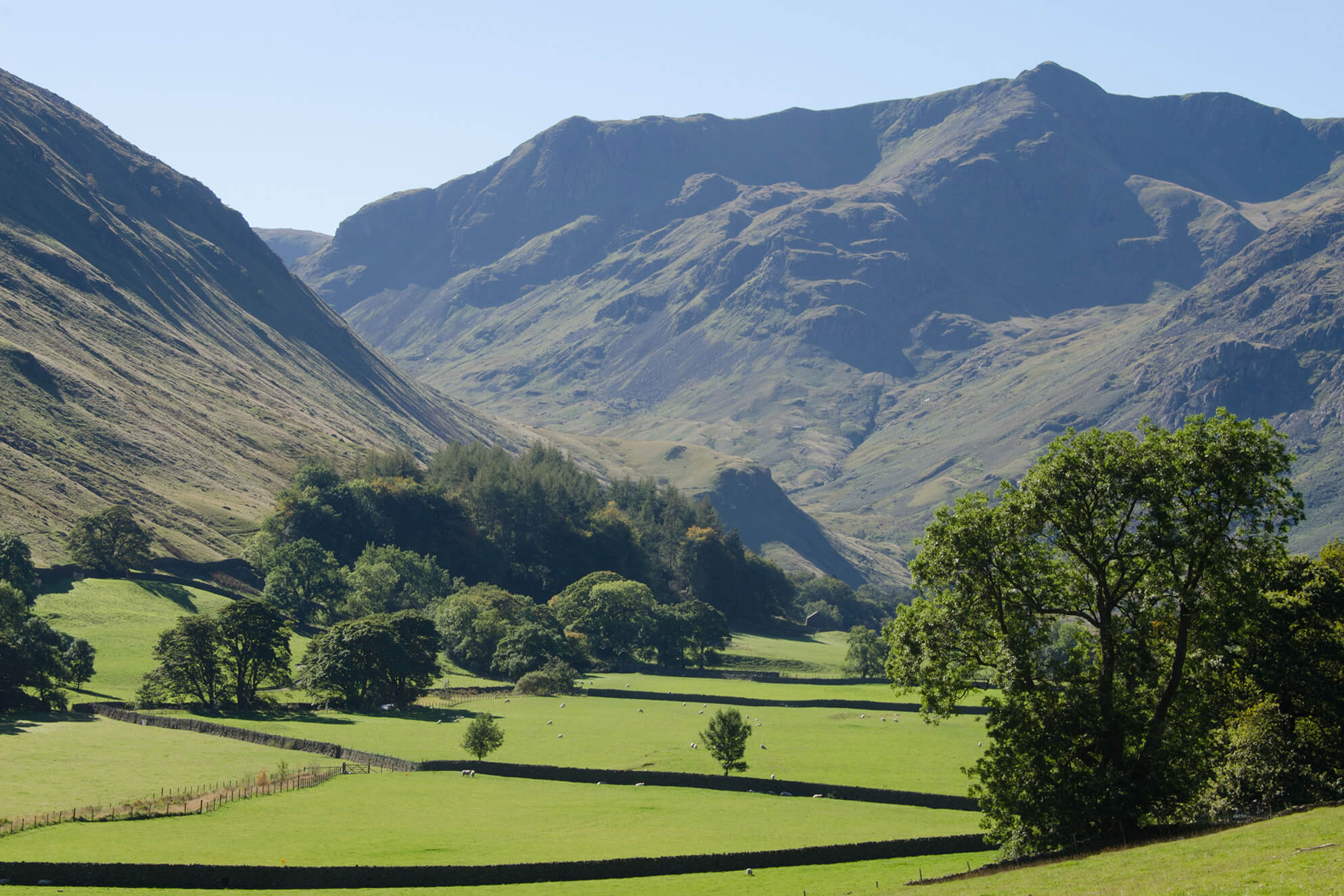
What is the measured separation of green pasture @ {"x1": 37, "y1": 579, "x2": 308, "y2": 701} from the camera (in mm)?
97688

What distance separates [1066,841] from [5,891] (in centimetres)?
4093

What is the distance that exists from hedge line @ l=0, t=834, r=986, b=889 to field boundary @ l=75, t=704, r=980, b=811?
1111 cm

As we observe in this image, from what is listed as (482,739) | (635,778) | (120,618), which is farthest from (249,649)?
(635,778)

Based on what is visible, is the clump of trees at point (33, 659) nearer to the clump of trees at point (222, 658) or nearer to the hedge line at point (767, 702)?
the clump of trees at point (222, 658)

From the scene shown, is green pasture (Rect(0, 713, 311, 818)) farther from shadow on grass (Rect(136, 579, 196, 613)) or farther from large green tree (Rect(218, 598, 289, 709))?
shadow on grass (Rect(136, 579, 196, 613))

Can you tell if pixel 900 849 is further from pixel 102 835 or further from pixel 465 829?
pixel 102 835

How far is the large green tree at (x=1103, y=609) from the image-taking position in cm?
4238

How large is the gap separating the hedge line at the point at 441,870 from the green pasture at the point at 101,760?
1210 centimetres

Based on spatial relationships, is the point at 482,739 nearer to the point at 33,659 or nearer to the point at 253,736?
the point at 253,736

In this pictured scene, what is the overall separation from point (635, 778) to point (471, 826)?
15.5m

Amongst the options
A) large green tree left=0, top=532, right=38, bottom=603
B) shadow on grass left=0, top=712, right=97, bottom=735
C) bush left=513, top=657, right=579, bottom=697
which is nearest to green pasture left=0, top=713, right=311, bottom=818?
shadow on grass left=0, top=712, right=97, bottom=735

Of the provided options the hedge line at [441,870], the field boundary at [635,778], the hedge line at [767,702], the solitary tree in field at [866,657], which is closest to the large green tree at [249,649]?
the field boundary at [635,778]

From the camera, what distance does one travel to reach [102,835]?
5103 cm

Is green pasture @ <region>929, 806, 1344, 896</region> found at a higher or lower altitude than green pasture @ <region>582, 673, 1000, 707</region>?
higher
